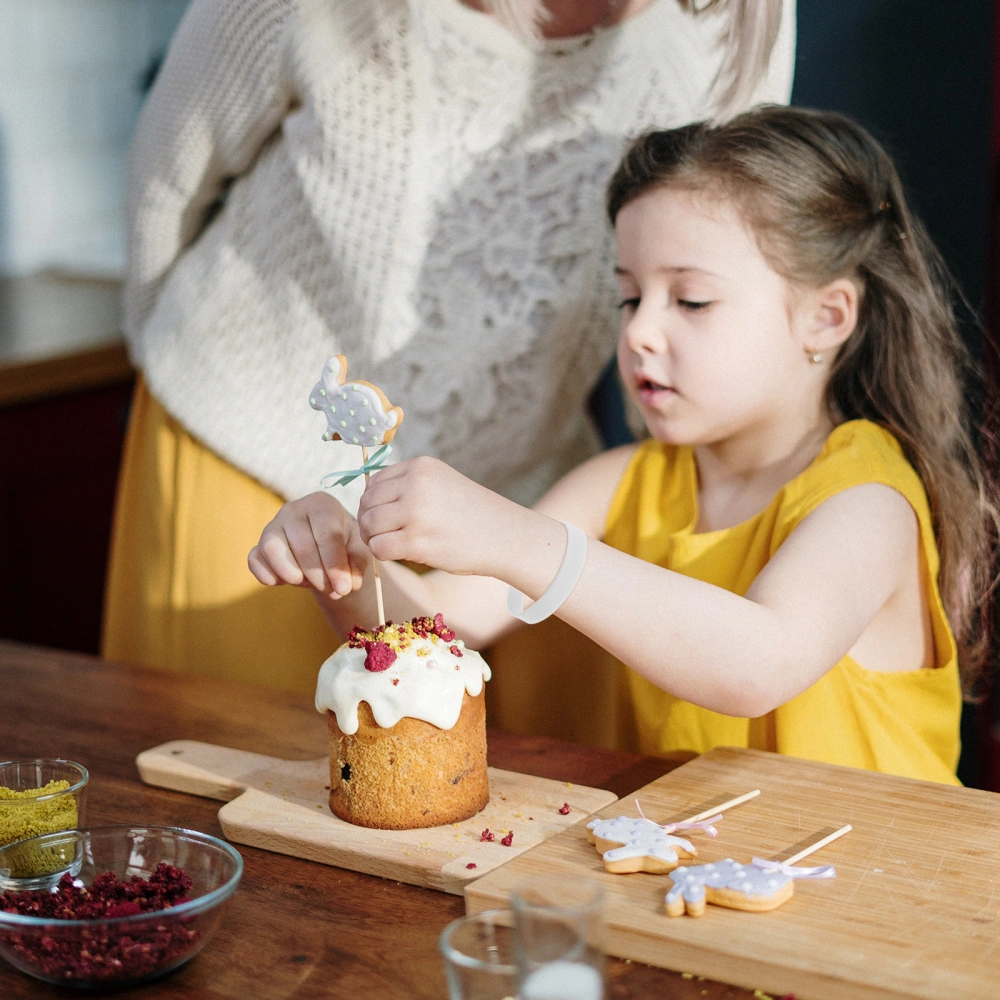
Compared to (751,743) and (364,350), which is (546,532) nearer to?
(751,743)

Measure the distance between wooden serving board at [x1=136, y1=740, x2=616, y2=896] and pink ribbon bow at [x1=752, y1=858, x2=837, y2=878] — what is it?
165mm

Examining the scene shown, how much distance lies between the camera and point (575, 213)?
142 centimetres

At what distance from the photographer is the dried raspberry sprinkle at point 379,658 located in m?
0.92

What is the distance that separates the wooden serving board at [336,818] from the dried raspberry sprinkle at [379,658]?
0.12 meters

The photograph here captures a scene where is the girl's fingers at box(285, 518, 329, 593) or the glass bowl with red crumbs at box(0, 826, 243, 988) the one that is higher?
the girl's fingers at box(285, 518, 329, 593)

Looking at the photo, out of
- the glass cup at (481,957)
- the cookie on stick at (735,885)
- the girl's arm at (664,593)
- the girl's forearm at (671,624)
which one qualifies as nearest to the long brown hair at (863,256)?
the girl's arm at (664,593)

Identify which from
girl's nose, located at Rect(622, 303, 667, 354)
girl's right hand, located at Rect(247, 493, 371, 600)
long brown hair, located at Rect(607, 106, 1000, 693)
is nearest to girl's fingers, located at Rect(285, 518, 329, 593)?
girl's right hand, located at Rect(247, 493, 371, 600)

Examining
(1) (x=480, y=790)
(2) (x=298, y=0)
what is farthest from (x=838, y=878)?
(2) (x=298, y=0)

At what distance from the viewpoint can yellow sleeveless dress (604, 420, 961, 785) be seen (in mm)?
1191

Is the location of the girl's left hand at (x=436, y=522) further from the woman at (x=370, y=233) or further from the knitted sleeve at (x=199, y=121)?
the knitted sleeve at (x=199, y=121)

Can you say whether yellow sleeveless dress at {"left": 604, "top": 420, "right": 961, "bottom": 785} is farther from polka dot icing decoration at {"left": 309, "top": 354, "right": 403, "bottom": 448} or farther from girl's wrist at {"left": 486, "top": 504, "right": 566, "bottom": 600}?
polka dot icing decoration at {"left": 309, "top": 354, "right": 403, "bottom": 448}

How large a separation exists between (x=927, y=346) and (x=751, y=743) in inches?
17.6

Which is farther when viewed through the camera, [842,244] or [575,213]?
[575,213]

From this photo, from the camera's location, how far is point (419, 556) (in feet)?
3.04
